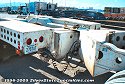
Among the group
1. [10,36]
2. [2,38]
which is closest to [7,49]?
[2,38]

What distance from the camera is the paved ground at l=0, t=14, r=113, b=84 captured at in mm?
8248

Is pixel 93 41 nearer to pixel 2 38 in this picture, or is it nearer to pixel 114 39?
pixel 114 39

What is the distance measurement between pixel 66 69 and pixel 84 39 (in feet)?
6.95

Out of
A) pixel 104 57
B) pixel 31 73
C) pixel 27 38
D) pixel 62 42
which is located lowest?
pixel 31 73

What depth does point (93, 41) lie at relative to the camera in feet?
22.6

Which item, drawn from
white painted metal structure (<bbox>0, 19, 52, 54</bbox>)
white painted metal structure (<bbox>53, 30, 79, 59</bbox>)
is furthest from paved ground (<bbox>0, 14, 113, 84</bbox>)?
white painted metal structure (<bbox>0, 19, 52, 54</bbox>)

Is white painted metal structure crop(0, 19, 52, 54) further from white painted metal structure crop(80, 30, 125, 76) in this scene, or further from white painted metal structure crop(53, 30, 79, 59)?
white painted metal structure crop(80, 30, 125, 76)

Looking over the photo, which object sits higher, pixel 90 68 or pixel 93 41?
pixel 93 41

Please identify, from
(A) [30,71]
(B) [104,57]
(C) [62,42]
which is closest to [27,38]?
(C) [62,42]

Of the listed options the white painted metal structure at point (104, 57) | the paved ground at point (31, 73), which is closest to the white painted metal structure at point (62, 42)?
the paved ground at point (31, 73)

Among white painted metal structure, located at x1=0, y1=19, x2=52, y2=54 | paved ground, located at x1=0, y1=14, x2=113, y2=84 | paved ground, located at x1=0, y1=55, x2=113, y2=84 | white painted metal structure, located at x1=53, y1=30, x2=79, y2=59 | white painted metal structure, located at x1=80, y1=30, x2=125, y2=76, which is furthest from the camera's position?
paved ground, located at x1=0, y1=55, x2=113, y2=84

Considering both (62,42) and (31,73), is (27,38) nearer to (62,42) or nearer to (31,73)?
(62,42)

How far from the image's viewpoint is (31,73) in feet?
29.0

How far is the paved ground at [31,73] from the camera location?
8.25 metres
